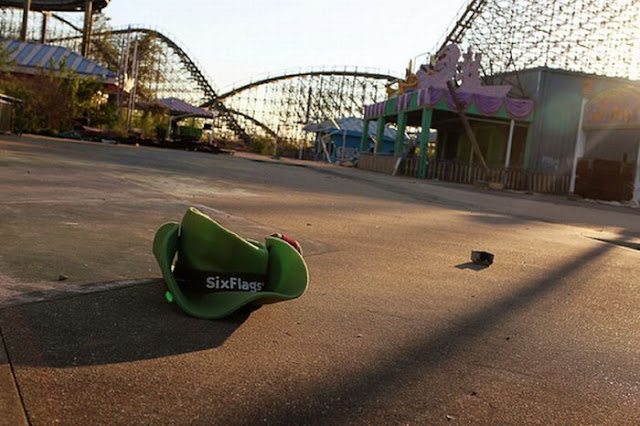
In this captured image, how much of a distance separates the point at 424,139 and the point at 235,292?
19970 mm

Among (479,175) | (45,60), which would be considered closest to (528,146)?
(479,175)

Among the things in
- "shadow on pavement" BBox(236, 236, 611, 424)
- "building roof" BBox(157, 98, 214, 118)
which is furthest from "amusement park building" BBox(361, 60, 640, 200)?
"shadow on pavement" BBox(236, 236, 611, 424)

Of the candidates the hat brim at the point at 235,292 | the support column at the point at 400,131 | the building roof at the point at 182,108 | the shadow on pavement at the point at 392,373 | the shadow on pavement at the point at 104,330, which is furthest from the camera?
the building roof at the point at 182,108

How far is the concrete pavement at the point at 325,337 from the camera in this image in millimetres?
1682

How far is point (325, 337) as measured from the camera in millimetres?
2322

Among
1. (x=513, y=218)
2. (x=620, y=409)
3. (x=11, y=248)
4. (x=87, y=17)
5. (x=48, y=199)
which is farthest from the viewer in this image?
(x=87, y=17)

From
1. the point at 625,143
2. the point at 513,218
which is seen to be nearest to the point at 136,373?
the point at 513,218

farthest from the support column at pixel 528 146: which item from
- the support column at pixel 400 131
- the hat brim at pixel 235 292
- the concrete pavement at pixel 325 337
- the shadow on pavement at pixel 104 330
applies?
the shadow on pavement at pixel 104 330

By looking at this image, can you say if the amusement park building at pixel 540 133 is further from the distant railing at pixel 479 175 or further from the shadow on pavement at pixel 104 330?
the shadow on pavement at pixel 104 330

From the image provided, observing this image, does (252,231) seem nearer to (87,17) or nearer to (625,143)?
(625,143)

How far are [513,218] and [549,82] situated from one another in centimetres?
1511

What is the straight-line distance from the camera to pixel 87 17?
33062 mm

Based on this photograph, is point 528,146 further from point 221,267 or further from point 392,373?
point 392,373

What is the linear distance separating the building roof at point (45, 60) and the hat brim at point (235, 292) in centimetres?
2536
